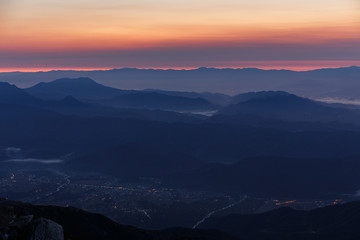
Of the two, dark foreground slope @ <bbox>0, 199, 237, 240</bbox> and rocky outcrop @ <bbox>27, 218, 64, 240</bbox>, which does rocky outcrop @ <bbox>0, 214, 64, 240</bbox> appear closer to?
rocky outcrop @ <bbox>27, 218, 64, 240</bbox>

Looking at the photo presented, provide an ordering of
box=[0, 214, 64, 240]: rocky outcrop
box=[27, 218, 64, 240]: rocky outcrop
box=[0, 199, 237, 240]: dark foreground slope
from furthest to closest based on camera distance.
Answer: box=[0, 199, 237, 240]: dark foreground slope, box=[0, 214, 64, 240]: rocky outcrop, box=[27, 218, 64, 240]: rocky outcrop

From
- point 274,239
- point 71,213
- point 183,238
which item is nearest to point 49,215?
point 71,213

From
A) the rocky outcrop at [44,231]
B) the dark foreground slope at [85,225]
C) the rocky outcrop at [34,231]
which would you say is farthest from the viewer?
A: the dark foreground slope at [85,225]

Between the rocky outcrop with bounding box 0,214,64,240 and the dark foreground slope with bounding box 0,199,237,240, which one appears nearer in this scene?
the rocky outcrop with bounding box 0,214,64,240

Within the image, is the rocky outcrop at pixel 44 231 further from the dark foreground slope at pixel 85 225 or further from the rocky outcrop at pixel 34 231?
the dark foreground slope at pixel 85 225

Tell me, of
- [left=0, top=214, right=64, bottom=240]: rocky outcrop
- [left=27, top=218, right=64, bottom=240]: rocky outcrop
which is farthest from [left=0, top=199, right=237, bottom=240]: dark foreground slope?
[left=27, top=218, right=64, bottom=240]: rocky outcrop

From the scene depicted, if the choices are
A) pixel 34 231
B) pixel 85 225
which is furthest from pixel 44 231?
pixel 85 225

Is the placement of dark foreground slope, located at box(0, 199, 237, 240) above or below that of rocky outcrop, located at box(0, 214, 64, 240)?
below

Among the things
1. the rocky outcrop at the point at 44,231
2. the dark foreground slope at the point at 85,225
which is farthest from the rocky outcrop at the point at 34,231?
the dark foreground slope at the point at 85,225

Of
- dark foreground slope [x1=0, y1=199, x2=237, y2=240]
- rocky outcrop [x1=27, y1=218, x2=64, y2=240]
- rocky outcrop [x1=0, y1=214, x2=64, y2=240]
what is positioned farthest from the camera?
dark foreground slope [x1=0, y1=199, x2=237, y2=240]

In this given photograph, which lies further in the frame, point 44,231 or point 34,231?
point 44,231

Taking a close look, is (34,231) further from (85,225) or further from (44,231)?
(85,225)
